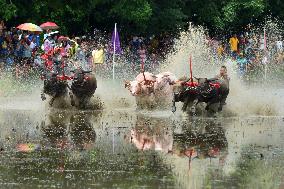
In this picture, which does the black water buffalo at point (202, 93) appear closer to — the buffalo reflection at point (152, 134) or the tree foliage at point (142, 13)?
the buffalo reflection at point (152, 134)

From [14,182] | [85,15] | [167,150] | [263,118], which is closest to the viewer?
[14,182]

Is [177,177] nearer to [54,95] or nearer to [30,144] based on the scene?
[30,144]

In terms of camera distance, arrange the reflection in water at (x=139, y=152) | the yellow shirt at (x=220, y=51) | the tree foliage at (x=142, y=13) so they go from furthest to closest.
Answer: the yellow shirt at (x=220, y=51), the tree foliage at (x=142, y=13), the reflection in water at (x=139, y=152)

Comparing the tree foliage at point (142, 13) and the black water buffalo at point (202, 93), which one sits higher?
the tree foliage at point (142, 13)

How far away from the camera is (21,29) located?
102ft

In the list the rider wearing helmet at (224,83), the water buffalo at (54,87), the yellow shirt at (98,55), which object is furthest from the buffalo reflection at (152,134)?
the yellow shirt at (98,55)

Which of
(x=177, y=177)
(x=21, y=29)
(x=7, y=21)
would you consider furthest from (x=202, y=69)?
(x=177, y=177)

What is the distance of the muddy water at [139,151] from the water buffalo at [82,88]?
126cm

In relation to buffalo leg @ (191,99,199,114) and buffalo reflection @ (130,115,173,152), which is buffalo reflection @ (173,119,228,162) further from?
buffalo leg @ (191,99,199,114)

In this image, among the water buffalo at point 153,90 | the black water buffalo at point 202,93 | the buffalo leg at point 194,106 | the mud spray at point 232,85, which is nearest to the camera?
the black water buffalo at point 202,93

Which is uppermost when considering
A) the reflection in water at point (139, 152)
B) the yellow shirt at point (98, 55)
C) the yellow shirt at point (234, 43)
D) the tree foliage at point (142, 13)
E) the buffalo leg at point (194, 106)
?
the tree foliage at point (142, 13)

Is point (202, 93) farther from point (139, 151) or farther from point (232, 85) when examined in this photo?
point (139, 151)

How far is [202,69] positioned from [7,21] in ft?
28.3

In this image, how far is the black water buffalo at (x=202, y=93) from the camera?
2194 centimetres
